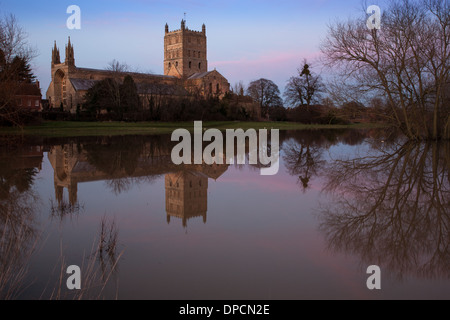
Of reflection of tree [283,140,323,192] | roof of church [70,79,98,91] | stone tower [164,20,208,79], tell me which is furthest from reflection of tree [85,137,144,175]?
stone tower [164,20,208,79]

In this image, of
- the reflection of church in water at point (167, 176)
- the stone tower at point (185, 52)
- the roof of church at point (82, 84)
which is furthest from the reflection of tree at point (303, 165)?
the stone tower at point (185, 52)

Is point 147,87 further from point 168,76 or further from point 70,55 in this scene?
point 168,76

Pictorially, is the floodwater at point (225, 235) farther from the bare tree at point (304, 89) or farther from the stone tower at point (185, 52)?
the stone tower at point (185, 52)

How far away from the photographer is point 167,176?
1352cm

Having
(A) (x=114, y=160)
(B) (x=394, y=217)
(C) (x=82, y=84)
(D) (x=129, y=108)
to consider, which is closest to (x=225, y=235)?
(B) (x=394, y=217)

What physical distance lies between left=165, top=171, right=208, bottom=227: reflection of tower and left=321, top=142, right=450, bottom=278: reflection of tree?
254 cm

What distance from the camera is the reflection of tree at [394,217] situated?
611cm

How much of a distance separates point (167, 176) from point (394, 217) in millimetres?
7314

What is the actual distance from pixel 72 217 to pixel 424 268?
242 inches

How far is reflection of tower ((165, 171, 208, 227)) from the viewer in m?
8.62

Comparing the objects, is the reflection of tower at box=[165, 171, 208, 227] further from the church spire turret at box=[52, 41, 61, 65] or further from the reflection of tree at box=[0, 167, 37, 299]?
the church spire turret at box=[52, 41, 61, 65]

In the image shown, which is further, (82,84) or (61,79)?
(61,79)

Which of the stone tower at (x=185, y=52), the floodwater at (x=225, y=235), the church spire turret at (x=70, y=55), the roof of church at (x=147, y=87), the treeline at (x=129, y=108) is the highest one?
the stone tower at (x=185, y=52)

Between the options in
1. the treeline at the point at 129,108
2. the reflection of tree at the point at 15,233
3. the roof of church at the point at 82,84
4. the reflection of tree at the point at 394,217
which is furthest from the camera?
the roof of church at the point at 82,84
